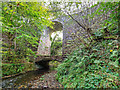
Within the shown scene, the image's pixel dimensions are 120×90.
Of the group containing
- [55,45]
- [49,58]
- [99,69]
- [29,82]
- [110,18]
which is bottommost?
[29,82]

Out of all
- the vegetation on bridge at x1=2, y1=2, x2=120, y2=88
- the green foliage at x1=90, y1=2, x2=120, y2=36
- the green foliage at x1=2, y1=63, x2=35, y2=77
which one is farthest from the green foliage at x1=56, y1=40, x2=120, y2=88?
the green foliage at x1=2, y1=63, x2=35, y2=77

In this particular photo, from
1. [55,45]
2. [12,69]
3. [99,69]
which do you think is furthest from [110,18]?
[55,45]

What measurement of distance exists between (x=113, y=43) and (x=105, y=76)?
1.26m

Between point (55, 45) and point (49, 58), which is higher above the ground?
point (55, 45)

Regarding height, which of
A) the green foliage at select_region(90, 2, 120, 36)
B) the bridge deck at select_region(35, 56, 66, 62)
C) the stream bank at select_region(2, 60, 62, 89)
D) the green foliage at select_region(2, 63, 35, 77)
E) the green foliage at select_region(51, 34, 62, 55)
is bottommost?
the stream bank at select_region(2, 60, 62, 89)

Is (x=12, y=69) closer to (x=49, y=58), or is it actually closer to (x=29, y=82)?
(x=29, y=82)

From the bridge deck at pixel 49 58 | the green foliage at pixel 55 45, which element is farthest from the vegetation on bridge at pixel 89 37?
the green foliage at pixel 55 45

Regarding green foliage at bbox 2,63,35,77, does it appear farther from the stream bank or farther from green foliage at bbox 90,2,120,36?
green foliage at bbox 90,2,120,36

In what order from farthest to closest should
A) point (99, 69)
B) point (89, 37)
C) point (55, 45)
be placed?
point (55, 45), point (89, 37), point (99, 69)

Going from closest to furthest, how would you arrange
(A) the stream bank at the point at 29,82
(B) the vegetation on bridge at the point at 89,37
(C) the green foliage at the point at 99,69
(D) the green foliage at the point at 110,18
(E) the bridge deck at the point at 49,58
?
(D) the green foliage at the point at 110,18
(B) the vegetation on bridge at the point at 89,37
(C) the green foliage at the point at 99,69
(A) the stream bank at the point at 29,82
(E) the bridge deck at the point at 49,58

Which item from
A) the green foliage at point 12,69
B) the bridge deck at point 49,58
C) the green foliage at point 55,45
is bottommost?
the green foliage at point 12,69

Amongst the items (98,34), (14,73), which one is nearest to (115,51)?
(98,34)

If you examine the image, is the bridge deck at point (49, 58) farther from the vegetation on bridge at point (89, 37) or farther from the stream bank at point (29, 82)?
the stream bank at point (29, 82)

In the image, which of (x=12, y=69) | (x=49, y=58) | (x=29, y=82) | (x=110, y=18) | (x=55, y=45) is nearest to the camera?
(x=110, y=18)
